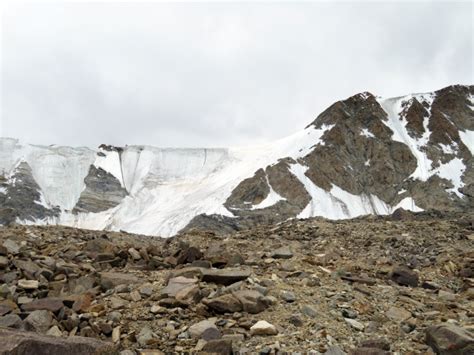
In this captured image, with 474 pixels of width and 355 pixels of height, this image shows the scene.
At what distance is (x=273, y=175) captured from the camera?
292 feet

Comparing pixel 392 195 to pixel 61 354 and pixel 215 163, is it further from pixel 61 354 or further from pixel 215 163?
pixel 61 354

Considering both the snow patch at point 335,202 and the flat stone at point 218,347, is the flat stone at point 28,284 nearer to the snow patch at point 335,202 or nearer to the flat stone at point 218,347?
the flat stone at point 218,347

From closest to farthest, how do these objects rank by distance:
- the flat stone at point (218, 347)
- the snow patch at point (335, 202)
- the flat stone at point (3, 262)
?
1. the flat stone at point (218, 347)
2. the flat stone at point (3, 262)
3. the snow patch at point (335, 202)

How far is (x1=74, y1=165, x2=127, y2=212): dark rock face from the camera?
11369cm

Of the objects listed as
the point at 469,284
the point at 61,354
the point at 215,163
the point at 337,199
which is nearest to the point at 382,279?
the point at 469,284

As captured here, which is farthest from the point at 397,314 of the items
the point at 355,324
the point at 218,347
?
the point at 218,347

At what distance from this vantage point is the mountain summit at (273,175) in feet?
279

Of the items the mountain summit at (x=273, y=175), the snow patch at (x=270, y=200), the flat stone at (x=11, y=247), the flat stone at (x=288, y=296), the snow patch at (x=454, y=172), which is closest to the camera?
the flat stone at (x=288, y=296)

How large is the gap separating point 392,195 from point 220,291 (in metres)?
88.7

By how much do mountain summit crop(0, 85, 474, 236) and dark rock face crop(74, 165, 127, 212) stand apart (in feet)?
0.91

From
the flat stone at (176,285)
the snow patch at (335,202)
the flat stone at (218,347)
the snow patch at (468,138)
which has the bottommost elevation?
the flat stone at (218,347)

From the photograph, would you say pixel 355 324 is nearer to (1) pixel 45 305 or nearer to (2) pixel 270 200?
(1) pixel 45 305

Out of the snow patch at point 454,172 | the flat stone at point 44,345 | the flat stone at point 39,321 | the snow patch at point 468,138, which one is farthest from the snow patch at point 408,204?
the flat stone at point 44,345

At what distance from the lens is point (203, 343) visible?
17.7 feet
